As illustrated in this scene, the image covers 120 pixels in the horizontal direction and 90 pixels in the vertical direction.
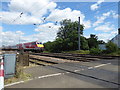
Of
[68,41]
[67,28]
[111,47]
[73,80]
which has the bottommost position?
[73,80]

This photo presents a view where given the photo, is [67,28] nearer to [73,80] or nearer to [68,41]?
[68,41]

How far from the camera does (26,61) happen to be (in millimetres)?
10133

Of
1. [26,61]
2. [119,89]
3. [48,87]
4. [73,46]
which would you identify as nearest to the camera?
[119,89]

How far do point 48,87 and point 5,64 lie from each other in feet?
8.67

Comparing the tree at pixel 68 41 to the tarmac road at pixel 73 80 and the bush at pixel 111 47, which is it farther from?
the tarmac road at pixel 73 80

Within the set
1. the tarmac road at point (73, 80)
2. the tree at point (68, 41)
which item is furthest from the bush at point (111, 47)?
the tree at point (68, 41)

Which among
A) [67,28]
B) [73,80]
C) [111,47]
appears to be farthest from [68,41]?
[73,80]

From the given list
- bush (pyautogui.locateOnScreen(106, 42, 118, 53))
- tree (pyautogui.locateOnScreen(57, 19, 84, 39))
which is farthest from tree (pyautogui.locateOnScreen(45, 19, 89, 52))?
bush (pyautogui.locateOnScreen(106, 42, 118, 53))

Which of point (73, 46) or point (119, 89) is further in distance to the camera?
point (73, 46)

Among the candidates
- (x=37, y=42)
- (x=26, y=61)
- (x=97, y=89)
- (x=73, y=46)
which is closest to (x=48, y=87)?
(x=97, y=89)

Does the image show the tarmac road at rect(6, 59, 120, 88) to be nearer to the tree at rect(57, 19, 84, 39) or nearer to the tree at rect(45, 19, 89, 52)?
the tree at rect(45, 19, 89, 52)

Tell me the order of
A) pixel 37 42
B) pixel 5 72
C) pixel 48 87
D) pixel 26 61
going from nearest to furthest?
1. pixel 48 87
2. pixel 5 72
3. pixel 26 61
4. pixel 37 42

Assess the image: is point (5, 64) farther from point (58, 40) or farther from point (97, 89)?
point (58, 40)

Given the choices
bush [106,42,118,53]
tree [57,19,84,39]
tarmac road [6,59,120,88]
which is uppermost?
tree [57,19,84,39]
